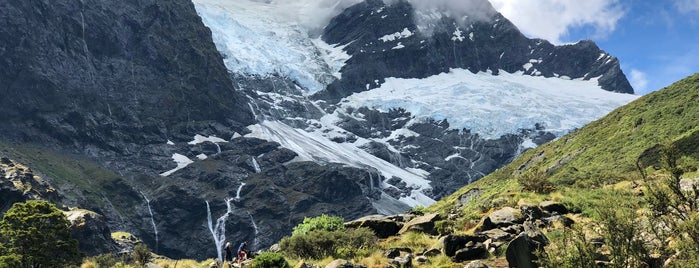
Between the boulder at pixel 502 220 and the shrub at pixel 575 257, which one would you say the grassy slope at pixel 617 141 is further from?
the shrub at pixel 575 257

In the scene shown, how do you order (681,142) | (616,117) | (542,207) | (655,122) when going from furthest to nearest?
(616,117) → (655,122) → (681,142) → (542,207)

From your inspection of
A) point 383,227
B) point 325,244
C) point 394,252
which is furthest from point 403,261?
point 383,227

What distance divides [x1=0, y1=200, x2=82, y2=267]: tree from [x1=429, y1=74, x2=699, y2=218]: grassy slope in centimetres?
4363

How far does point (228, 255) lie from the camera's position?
30.7 metres

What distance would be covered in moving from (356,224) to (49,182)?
176329 mm

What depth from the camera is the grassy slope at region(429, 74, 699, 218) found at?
70688 mm

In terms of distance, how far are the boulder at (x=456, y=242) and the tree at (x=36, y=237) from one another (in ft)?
107

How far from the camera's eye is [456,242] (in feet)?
74.6

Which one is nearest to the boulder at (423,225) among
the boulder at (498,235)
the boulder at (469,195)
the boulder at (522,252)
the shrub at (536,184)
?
the boulder at (498,235)

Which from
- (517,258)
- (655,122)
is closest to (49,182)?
(655,122)

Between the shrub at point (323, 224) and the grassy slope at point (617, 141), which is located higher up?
the grassy slope at point (617, 141)

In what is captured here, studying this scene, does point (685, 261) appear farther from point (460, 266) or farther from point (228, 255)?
point (228, 255)

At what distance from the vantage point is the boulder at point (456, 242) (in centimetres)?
2258

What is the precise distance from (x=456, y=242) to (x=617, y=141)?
75.8m
